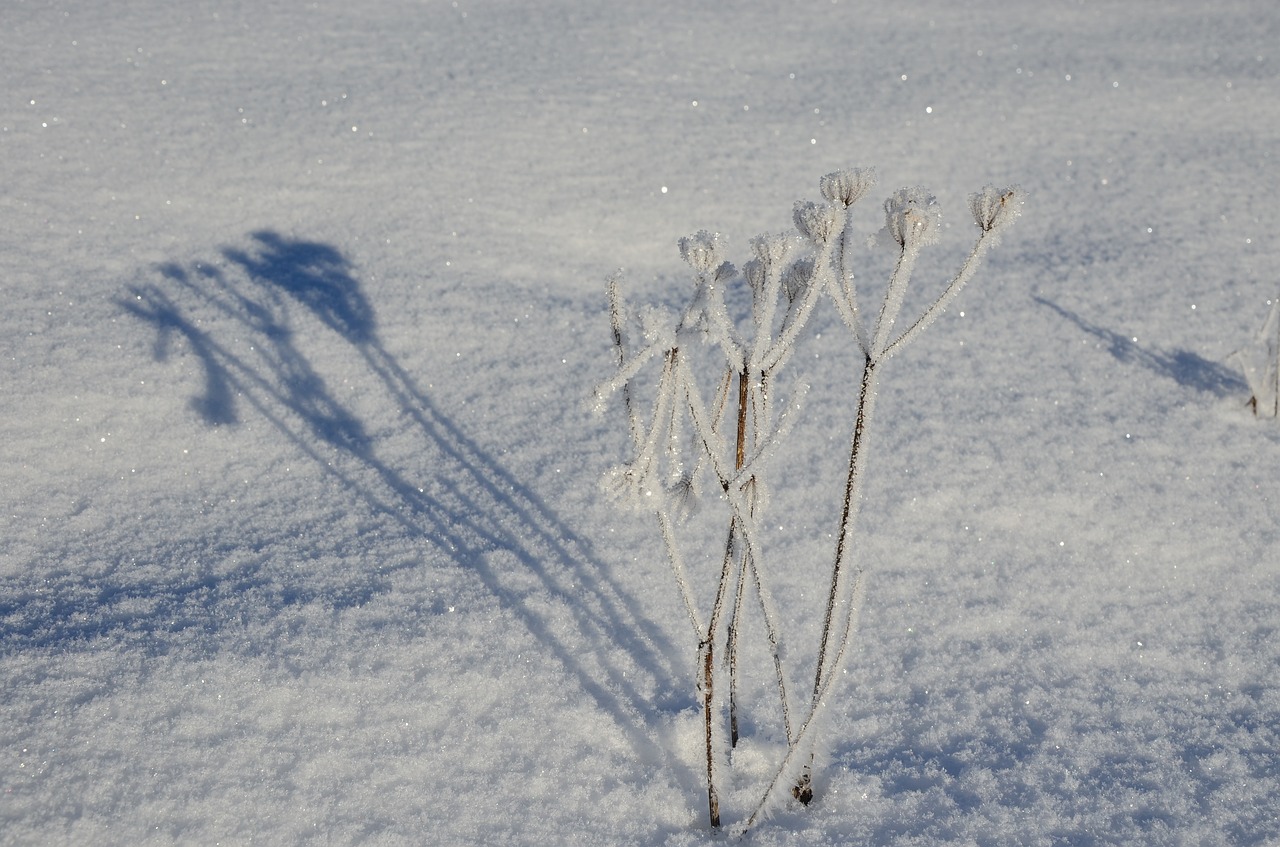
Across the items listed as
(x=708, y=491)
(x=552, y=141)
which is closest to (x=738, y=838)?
(x=708, y=491)

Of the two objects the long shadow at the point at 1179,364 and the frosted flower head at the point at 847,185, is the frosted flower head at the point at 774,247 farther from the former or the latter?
the long shadow at the point at 1179,364

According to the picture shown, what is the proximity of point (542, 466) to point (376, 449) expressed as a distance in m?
0.40

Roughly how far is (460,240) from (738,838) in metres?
2.24

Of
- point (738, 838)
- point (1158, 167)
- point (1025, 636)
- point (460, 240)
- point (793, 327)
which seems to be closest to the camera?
point (793, 327)

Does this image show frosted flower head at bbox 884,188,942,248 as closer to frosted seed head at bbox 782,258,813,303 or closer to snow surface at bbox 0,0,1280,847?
frosted seed head at bbox 782,258,813,303

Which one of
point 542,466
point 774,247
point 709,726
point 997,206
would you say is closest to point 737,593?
point 709,726

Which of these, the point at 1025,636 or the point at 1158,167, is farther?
the point at 1158,167

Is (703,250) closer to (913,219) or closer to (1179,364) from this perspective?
(913,219)

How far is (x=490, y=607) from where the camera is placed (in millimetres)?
1783

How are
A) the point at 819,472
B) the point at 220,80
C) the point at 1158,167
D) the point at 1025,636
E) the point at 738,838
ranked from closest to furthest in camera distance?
the point at 738,838
the point at 1025,636
the point at 819,472
the point at 1158,167
the point at 220,80

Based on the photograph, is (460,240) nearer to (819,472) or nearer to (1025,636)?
(819,472)

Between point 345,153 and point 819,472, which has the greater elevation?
point 345,153

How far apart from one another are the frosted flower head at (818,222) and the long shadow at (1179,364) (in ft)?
5.89

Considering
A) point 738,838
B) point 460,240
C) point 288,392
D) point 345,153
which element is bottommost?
point 738,838
